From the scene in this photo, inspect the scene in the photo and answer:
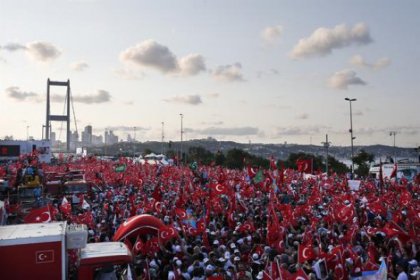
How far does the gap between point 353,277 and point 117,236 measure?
7052 mm

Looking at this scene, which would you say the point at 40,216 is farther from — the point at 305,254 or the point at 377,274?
the point at 377,274

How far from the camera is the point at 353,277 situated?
9.72 metres

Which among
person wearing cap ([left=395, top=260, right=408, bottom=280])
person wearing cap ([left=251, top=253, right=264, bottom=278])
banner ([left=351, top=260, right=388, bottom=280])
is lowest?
person wearing cap ([left=251, top=253, right=264, bottom=278])

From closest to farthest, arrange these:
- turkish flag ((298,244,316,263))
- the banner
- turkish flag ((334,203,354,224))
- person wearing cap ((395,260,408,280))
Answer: the banner < person wearing cap ((395,260,408,280)) < turkish flag ((298,244,316,263)) < turkish flag ((334,203,354,224))

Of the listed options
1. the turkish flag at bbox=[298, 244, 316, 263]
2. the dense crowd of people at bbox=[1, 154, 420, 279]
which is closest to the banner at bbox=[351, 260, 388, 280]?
the dense crowd of people at bbox=[1, 154, 420, 279]

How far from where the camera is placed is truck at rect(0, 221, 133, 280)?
290 inches

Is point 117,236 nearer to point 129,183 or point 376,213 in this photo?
point 376,213

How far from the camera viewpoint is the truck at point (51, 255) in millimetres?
7359

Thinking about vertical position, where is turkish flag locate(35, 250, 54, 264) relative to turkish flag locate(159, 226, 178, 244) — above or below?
above

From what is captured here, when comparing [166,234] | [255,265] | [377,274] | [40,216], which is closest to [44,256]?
[166,234]

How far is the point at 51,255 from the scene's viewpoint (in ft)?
24.6

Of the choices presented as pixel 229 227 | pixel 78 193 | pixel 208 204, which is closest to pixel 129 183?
pixel 78 193

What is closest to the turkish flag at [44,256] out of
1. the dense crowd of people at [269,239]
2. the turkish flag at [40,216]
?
the dense crowd of people at [269,239]

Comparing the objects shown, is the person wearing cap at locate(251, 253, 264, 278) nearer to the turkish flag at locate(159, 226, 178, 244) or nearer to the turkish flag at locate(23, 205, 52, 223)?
the turkish flag at locate(159, 226, 178, 244)
